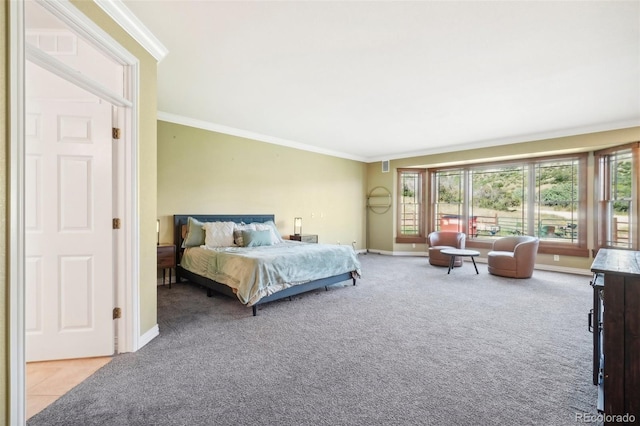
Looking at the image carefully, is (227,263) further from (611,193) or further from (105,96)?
(611,193)

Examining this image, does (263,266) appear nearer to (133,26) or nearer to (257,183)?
(133,26)

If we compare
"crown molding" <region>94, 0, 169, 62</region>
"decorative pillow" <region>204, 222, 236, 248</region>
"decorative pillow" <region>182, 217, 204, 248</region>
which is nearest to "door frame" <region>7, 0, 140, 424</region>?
"crown molding" <region>94, 0, 169, 62</region>

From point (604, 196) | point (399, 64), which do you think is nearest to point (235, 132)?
point (399, 64)

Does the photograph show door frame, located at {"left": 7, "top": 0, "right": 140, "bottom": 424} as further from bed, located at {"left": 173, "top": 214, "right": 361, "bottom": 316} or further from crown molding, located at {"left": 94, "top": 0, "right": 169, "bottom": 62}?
bed, located at {"left": 173, "top": 214, "right": 361, "bottom": 316}

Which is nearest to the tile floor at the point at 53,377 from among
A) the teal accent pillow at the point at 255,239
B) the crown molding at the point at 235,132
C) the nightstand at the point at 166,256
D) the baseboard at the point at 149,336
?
the baseboard at the point at 149,336

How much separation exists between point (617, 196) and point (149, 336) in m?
7.67

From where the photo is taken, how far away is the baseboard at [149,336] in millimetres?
2633

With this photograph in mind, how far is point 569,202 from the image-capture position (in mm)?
6086

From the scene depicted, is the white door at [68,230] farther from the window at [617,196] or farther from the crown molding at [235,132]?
the window at [617,196]

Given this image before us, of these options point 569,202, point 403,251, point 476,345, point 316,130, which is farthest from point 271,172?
point 569,202

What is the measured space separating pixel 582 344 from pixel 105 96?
473cm

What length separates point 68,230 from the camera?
2.43 m

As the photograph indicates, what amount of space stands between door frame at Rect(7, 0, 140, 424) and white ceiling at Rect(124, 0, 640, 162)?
0.46 metres

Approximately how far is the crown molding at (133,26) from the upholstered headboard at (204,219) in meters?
2.74
